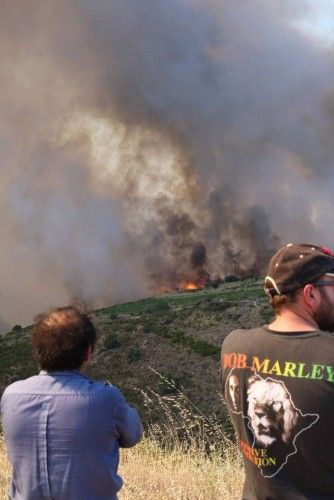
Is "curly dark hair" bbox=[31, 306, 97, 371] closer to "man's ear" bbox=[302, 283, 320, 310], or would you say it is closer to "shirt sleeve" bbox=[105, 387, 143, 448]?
"shirt sleeve" bbox=[105, 387, 143, 448]

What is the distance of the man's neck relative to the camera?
2.88 metres

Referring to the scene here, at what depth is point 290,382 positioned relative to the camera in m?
2.81

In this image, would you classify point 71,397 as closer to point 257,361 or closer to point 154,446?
point 257,361

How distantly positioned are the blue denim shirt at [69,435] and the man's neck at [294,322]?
0.94 m

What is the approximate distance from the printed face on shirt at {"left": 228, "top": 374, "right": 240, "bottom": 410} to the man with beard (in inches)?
0.5

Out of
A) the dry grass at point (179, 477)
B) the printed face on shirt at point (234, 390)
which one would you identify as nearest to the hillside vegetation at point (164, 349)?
the dry grass at point (179, 477)

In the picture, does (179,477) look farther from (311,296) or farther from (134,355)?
(134,355)

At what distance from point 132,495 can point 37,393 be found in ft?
10.4

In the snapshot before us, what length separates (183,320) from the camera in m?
77.1

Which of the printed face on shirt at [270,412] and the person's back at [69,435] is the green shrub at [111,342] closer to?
the person's back at [69,435]

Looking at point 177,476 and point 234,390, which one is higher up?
point 234,390

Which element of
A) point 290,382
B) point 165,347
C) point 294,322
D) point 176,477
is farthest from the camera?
point 165,347

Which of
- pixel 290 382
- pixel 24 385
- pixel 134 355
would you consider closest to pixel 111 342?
pixel 134 355

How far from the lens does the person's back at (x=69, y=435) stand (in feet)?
10.5
